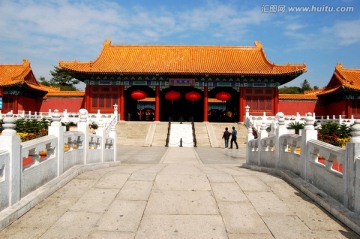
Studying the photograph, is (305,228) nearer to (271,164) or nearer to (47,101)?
(271,164)

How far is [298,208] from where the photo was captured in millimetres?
4328

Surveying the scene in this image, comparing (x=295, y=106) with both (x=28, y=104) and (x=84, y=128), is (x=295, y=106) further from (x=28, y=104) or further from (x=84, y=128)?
(x=84, y=128)

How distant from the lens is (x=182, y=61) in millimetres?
27172

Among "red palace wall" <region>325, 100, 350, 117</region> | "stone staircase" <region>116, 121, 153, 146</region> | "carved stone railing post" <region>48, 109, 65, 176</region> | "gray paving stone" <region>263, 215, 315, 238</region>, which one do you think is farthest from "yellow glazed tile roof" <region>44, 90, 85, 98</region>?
"gray paving stone" <region>263, 215, 315, 238</region>

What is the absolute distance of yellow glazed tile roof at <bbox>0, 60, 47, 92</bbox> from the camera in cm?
2572

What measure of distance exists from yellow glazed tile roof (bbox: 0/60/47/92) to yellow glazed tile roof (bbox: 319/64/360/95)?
24.7m

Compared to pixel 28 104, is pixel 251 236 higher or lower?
lower

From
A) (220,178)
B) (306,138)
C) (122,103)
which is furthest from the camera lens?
(122,103)

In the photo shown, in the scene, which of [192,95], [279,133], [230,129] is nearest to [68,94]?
[192,95]

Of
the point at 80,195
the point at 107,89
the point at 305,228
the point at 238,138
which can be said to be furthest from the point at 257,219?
the point at 107,89

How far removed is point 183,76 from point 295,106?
34.4 ft

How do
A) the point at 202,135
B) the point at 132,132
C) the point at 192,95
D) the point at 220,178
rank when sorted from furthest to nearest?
the point at 192,95
the point at 132,132
the point at 202,135
the point at 220,178

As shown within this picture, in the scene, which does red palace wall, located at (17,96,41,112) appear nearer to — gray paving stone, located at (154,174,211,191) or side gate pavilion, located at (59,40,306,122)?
side gate pavilion, located at (59,40,306,122)

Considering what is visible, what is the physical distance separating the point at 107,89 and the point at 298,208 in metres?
23.1
